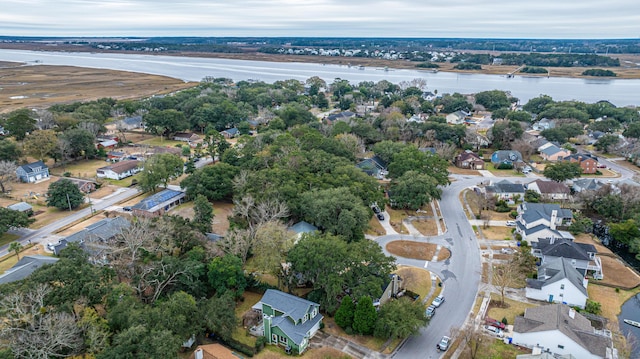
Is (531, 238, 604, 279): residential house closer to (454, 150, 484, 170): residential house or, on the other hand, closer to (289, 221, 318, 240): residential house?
(289, 221, 318, 240): residential house

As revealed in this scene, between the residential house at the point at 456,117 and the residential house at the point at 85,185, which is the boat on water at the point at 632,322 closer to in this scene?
the residential house at the point at 85,185

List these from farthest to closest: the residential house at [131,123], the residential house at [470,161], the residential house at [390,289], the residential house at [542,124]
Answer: the residential house at [131,123] → the residential house at [542,124] → the residential house at [470,161] → the residential house at [390,289]

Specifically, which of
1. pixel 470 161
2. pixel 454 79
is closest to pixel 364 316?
pixel 470 161

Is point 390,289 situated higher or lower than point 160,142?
lower

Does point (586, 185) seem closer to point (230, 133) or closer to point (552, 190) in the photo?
point (552, 190)

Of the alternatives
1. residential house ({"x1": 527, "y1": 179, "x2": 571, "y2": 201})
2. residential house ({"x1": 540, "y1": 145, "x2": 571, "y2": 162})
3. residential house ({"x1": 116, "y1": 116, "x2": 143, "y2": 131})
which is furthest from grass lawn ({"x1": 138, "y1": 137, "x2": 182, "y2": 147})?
residential house ({"x1": 540, "y1": 145, "x2": 571, "y2": 162})

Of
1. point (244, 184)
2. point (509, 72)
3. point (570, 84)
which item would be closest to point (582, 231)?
point (244, 184)

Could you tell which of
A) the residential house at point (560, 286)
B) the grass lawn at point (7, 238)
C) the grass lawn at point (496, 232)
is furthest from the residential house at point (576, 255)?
the grass lawn at point (7, 238)

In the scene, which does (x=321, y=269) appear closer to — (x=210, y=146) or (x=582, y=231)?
(x=582, y=231)
